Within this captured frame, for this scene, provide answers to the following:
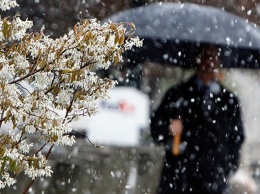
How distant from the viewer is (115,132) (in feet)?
30.3

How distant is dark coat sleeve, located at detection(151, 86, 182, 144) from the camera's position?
5.33m

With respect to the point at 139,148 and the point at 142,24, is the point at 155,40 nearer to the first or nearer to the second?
the point at 142,24

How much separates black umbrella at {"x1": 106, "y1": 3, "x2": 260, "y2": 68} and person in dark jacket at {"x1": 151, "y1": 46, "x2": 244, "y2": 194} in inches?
5.9

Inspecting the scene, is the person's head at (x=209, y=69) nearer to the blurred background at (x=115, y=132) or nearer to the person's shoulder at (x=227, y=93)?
the person's shoulder at (x=227, y=93)

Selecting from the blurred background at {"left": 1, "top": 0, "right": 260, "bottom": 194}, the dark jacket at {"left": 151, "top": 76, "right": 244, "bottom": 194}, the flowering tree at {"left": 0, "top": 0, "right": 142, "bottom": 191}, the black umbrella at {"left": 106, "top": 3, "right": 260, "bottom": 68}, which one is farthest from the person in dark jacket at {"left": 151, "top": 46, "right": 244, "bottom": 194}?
the flowering tree at {"left": 0, "top": 0, "right": 142, "bottom": 191}

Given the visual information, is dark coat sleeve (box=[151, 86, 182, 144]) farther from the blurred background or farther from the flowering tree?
the flowering tree

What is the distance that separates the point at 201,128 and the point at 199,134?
177 mm

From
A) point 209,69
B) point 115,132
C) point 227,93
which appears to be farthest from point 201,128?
point 115,132

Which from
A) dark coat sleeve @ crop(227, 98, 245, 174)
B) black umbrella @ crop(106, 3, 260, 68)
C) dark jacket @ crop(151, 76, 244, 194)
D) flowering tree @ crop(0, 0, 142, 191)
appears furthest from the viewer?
black umbrella @ crop(106, 3, 260, 68)

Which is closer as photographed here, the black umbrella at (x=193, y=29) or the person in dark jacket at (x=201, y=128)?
the person in dark jacket at (x=201, y=128)

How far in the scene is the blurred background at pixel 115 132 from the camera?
802 centimetres

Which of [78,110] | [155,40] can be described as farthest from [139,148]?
[78,110]

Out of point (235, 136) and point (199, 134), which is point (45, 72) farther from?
point (199, 134)

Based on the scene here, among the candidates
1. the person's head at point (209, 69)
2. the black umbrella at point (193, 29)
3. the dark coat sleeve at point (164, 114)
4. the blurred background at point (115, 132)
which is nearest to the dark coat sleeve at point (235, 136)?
the person's head at point (209, 69)
